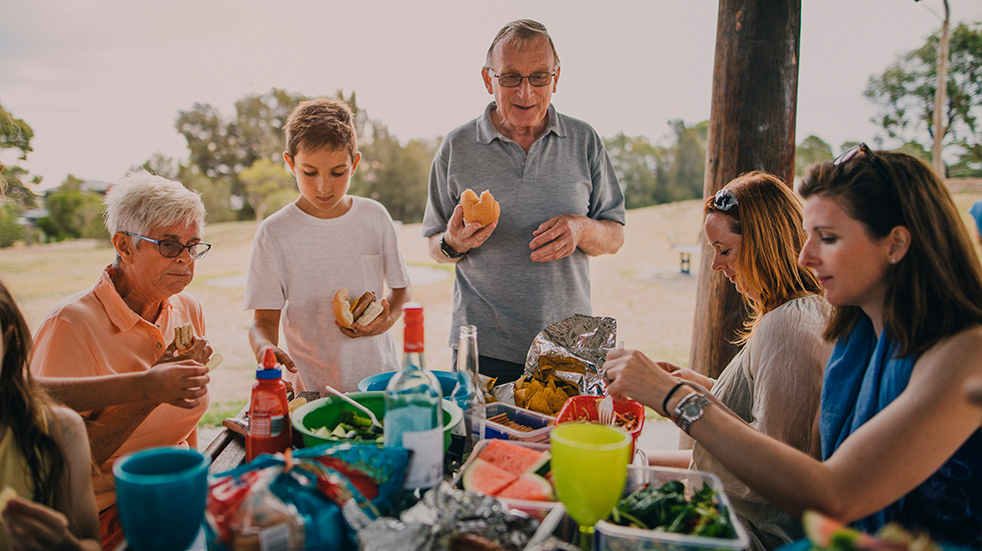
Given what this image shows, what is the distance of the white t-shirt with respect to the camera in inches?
93.0

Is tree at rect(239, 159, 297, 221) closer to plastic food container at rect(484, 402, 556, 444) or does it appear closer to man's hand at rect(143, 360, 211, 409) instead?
man's hand at rect(143, 360, 211, 409)

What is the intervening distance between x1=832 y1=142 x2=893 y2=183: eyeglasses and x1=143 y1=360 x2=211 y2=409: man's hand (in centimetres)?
182

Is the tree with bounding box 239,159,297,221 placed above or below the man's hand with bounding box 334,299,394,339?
above

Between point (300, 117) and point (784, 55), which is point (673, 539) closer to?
point (300, 117)

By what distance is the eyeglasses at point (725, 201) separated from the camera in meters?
1.86

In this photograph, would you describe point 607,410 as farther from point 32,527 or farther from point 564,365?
point 32,527

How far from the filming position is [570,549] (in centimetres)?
88

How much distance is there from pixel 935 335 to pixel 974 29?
12.0 m

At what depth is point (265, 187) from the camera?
2202cm

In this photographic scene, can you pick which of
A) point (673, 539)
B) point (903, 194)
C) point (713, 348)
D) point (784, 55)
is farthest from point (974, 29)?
point (673, 539)

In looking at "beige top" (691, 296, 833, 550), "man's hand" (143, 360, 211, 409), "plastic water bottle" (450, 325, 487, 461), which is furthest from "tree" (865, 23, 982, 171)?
"man's hand" (143, 360, 211, 409)

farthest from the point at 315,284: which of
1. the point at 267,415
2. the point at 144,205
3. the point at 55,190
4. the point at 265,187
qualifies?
the point at 55,190

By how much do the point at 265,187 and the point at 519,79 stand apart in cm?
2205

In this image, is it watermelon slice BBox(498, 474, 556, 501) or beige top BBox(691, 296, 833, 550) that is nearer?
watermelon slice BBox(498, 474, 556, 501)
